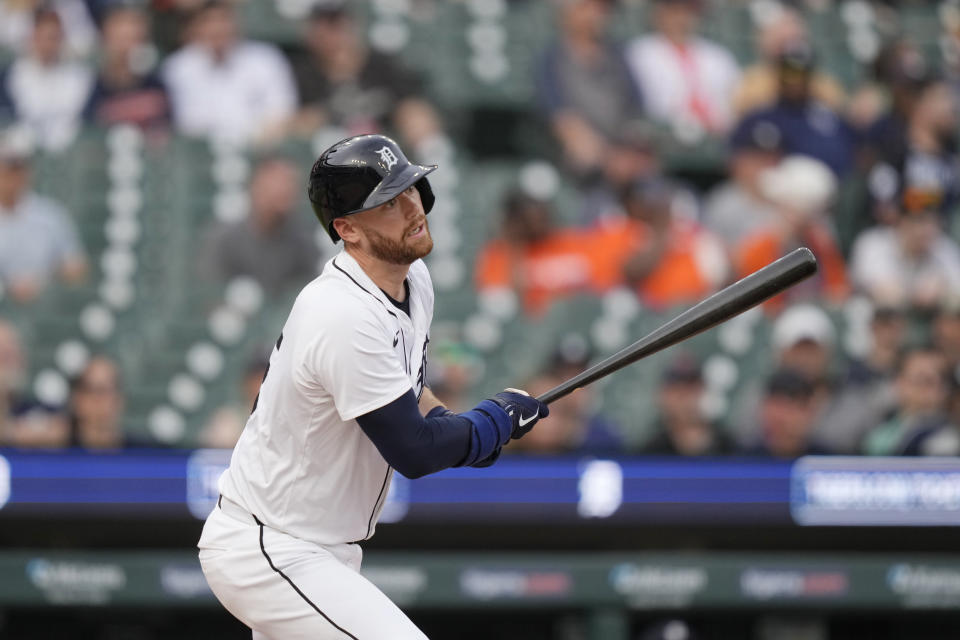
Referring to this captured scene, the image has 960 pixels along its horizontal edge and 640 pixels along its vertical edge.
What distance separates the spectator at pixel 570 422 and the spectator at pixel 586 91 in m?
1.66

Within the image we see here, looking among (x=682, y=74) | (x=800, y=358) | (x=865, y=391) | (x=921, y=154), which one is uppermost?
(x=682, y=74)

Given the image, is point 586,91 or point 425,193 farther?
point 586,91

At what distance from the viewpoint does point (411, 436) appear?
2637 mm

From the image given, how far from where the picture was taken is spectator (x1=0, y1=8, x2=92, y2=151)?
6.75 meters

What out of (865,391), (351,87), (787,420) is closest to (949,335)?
(865,391)

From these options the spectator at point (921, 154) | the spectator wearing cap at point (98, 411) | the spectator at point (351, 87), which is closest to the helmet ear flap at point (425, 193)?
the spectator wearing cap at point (98, 411)

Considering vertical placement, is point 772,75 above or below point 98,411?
above

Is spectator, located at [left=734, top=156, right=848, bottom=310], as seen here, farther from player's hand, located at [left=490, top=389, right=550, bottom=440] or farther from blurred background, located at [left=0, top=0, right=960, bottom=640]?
player's hand, located at [left=490, top=389, right=550, bottom=440]

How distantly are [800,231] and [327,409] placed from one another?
444 centimetres

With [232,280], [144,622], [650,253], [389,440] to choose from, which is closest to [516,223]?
[650,253]

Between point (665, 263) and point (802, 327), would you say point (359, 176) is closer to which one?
point (802, 327)

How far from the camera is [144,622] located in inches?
217

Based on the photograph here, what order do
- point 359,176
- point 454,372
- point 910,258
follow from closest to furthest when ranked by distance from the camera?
1. point 359,176
2. point 454,372
3. point 910,258

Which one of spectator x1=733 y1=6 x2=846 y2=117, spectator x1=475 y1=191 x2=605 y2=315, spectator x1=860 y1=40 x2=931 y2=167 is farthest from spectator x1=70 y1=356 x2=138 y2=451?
spectator x1=860 y1=40 x2=931 y2=167
